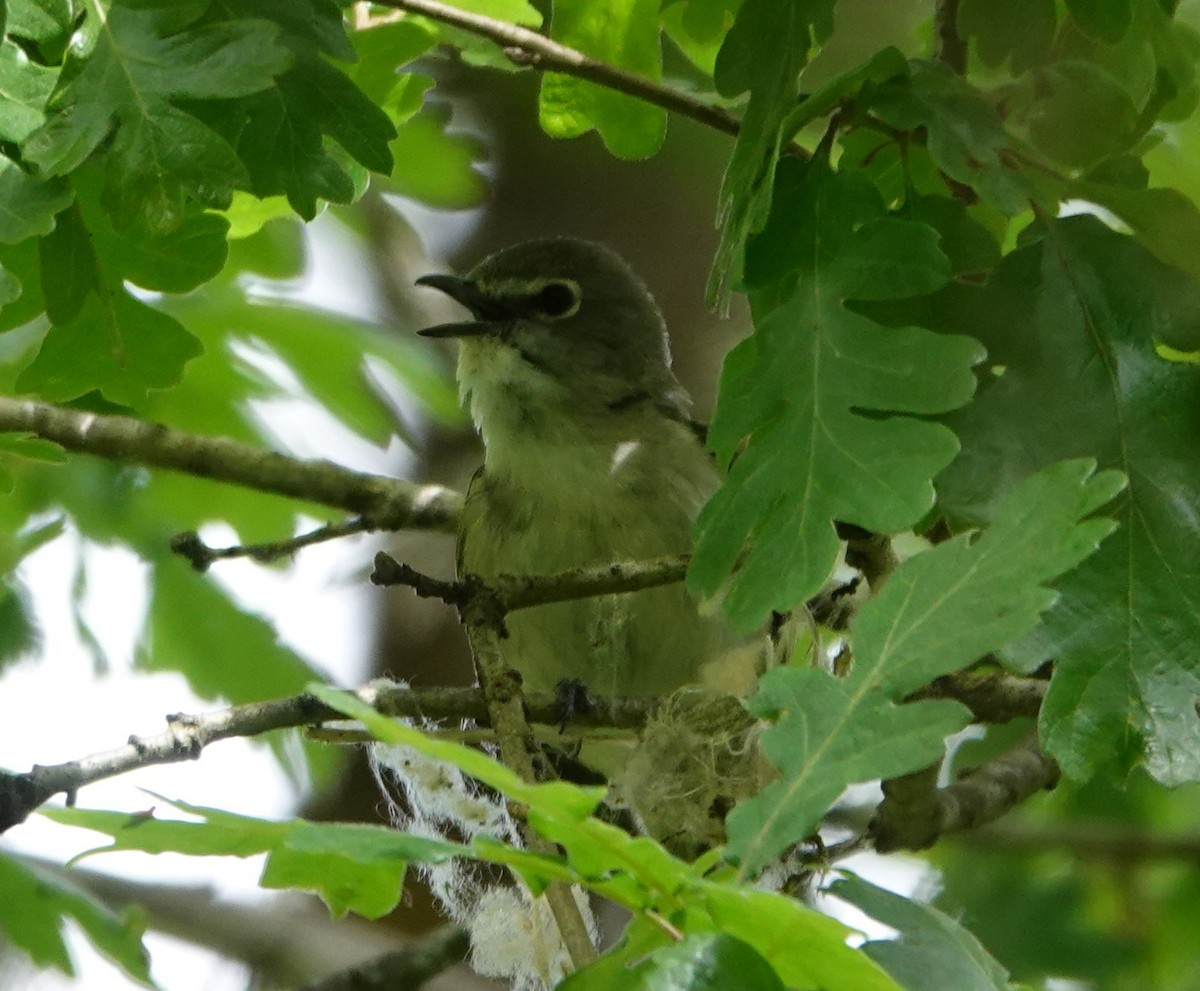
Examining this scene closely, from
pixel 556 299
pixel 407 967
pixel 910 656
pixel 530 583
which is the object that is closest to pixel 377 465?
pixel 556 299

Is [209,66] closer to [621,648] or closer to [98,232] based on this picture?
[98,232]

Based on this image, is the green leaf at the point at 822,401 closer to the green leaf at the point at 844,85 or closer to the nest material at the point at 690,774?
the green leaf at the point at 844,85

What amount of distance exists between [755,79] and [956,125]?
26 cm

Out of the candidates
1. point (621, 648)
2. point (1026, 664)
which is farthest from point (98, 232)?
point (621, 648)

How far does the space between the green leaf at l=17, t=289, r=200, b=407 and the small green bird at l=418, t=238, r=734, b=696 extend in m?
1.48

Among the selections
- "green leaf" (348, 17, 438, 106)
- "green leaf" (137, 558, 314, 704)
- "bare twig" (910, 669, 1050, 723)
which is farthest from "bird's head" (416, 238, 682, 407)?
"bare twig" (910, 669, 1050, 723)

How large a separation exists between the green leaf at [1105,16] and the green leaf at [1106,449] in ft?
0.76

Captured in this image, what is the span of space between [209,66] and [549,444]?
7.64 ft

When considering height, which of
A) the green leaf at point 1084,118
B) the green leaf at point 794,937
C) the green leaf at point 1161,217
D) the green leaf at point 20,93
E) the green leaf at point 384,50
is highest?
the green leaf at point 20,93

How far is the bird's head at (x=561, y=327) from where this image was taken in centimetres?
428

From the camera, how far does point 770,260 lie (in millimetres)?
2088

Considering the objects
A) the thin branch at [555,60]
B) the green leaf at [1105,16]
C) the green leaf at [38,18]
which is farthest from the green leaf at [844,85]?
the green leaf at [38,18]

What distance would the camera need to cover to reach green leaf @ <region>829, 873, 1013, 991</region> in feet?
4.84

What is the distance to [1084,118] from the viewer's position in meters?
2.24
